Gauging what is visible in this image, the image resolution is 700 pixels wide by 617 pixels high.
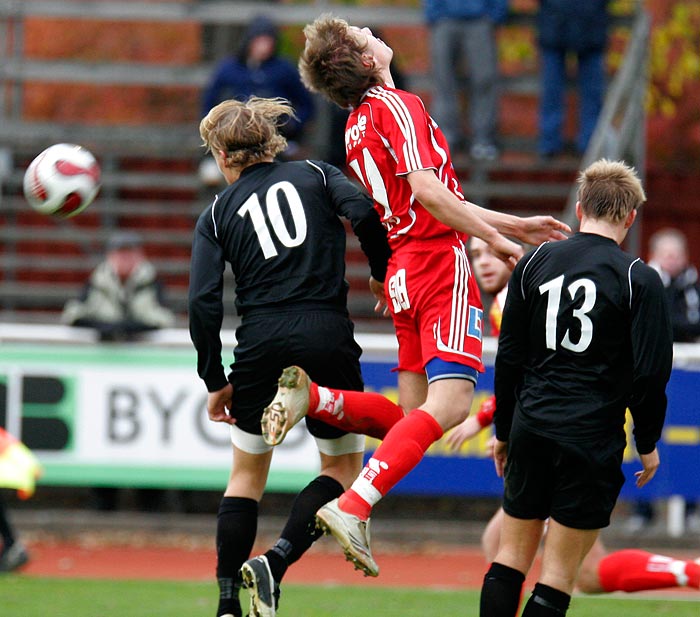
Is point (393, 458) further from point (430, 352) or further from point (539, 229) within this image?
point (539, 229)

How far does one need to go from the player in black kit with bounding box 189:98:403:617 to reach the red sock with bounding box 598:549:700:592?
1.39 metres

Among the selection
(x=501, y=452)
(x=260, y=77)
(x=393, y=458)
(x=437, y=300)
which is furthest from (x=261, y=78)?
(x=393, y=458)

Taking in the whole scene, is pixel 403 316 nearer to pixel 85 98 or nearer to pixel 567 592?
pixel 567 592

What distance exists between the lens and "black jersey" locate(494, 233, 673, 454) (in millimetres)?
5184

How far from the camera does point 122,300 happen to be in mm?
11281

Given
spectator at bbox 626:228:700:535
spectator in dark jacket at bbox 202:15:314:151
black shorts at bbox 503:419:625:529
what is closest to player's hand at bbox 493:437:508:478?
black shorts at bbox 503:419:625:529

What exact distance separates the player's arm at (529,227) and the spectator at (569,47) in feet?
20.6

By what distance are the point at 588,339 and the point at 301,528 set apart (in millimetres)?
1664

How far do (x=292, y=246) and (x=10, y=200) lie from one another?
8.59m

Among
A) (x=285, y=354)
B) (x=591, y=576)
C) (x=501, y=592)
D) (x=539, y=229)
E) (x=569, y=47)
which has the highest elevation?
(x=569, y=47)

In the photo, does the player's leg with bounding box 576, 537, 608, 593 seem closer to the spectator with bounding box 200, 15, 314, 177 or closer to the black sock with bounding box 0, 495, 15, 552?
the black sock with bounding box 0, 495, 15, 552

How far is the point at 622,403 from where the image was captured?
537 centimetres

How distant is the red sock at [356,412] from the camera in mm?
5812

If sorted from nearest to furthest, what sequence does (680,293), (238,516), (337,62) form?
1. (337,62)
2. (238,516)
3. (680,293)
